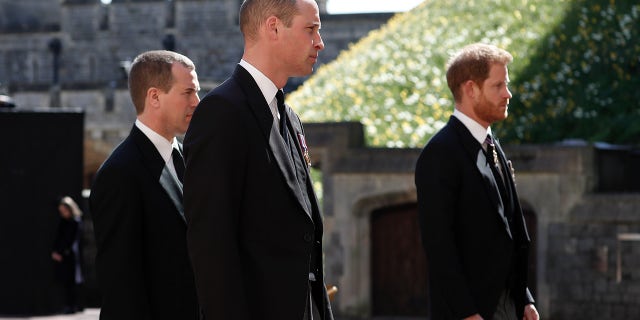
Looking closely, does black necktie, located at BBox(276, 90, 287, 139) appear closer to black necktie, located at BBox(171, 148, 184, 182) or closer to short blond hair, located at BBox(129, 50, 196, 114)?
short blond hair, located at BBox(129, 50, 196, 114)

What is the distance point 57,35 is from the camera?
51.5 m

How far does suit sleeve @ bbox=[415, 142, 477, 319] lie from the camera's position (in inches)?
226

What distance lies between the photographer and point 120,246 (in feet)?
18.8

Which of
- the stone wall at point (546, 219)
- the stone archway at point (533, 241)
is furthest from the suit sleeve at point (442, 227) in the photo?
the stone archway at point (533, 241)

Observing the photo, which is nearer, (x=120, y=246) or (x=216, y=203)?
(x=216, y=203)

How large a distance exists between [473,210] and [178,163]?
1212 millimetres

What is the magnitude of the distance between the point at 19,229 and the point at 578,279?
6825 mm

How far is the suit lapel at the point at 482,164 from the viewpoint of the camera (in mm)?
5883

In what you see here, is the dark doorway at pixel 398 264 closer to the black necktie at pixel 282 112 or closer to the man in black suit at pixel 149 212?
the man in black suit at pixel 149 212

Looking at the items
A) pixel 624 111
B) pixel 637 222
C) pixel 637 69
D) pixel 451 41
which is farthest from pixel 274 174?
pixel 451 41

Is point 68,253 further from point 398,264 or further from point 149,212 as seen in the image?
point 149,212

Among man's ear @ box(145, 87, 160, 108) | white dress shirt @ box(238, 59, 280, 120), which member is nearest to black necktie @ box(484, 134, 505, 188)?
man's ear @ box(145, 87, 160, 108)

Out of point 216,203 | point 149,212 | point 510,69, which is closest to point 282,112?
point 216,203

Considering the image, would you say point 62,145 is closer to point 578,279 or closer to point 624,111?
point 578,279
